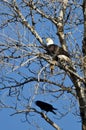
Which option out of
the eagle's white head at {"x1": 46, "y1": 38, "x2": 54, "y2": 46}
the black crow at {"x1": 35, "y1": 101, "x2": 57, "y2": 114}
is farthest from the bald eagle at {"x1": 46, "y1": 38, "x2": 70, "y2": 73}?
the black crow at {"x1": 35, "y1": 101, "x2": 57, "y2": 114}

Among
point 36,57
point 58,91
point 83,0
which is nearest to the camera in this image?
point 36,57

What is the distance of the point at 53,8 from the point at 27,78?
5.50ft

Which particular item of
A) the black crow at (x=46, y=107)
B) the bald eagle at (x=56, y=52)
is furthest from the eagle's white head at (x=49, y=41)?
A: the black crow at (x=46, y=107)

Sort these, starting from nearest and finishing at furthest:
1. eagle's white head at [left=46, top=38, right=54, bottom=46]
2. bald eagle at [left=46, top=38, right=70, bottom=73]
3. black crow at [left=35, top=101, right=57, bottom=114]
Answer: bald eagle at [left=46, top=38, right=70, bottom=73]
eagle's white head at [left=46, top=38, right=54, bottom=46]
black crow at [left=35, top=101, right=57, bottom=114]

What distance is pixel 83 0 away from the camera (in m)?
13.2

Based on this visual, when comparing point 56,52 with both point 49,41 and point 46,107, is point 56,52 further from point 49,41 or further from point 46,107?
point 46,107

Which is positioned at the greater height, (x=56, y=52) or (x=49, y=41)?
(x=49, y=41)

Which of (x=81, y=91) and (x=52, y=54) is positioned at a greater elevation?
(x=52, y=54)

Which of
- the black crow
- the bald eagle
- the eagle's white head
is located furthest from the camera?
the black crow

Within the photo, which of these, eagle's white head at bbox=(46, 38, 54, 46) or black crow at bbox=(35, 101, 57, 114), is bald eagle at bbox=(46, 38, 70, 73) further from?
black crow at bbox=(35, 101, 57, 114)

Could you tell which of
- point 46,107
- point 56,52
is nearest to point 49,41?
point 56,52

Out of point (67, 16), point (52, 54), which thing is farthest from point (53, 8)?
point (52, 54)

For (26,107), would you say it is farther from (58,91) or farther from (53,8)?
(53,8)

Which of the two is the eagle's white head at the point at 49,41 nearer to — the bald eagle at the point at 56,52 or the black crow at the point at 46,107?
the bald eagle at the point at 56,52
